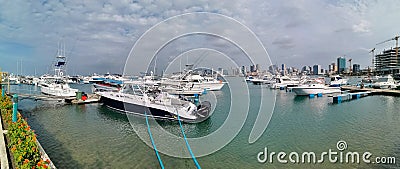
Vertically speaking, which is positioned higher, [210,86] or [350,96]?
[210,86]

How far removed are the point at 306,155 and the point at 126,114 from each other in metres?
13.4

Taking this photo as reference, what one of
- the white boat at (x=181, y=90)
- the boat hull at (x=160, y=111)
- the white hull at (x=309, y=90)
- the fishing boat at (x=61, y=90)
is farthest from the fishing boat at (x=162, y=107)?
the white hull at (x=309, y=90)

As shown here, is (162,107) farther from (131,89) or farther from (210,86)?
(210,86)

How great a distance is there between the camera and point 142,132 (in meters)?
12.6

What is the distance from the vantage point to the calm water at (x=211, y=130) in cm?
834

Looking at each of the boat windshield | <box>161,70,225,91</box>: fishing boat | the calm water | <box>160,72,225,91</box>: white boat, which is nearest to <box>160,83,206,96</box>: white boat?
<box>161,70,225,91</box>: fishing boat

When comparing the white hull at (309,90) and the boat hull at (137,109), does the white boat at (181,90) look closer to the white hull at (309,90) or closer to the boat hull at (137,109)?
the boat hull at (137,109)

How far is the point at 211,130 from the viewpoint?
44.5 feet

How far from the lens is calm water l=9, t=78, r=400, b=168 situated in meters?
8.34

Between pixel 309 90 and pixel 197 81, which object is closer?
pixel 309 90

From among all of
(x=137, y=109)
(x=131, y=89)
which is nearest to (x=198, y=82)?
(x=131, y=89)

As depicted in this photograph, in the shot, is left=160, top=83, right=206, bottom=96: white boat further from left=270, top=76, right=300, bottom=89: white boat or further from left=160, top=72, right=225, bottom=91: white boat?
left=270, top=76, right=300, bottom=89: white boat

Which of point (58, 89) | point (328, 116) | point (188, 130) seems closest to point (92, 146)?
point (188, 130)

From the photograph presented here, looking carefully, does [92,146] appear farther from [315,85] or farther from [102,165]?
[315,85]
